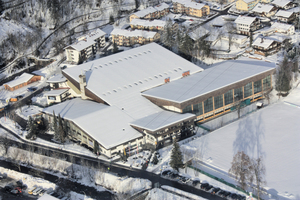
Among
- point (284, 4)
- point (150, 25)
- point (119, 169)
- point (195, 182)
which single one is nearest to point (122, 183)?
point (119, 169)

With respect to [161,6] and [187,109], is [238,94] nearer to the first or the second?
[187,109]

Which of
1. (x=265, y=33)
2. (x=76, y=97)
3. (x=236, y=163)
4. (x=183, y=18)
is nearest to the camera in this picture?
(x=236, y=163)

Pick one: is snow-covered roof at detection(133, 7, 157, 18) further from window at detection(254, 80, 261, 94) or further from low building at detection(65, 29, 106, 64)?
window at detection(254, 80, 261, 94)

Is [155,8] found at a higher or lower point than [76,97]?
higher

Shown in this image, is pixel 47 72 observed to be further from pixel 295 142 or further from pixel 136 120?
pixel 295 142

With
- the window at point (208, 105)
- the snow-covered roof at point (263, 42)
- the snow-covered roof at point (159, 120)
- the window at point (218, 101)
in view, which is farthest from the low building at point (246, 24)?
the snow-covered roof at point (159, 120)

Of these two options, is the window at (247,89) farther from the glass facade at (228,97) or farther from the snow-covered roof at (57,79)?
the snow-covered roof at (57,79)

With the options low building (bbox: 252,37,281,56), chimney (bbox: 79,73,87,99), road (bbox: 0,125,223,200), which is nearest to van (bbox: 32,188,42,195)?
road (bbox: 0,125,223,200)

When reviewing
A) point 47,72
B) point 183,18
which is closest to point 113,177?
point 47,72
